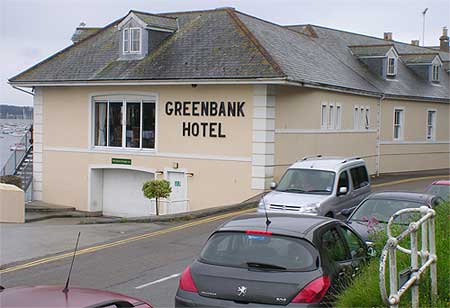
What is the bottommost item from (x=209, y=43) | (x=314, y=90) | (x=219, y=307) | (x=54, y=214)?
(x=54, y=214)

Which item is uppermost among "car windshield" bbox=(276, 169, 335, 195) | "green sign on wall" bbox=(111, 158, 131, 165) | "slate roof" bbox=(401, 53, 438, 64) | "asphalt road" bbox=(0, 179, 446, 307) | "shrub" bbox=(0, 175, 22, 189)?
"slate roof" bbox=(401, 53, 438, 64)

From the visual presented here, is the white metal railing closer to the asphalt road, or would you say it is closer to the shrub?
the asphalt road

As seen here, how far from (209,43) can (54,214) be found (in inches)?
347

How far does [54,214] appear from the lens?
87.7 ft

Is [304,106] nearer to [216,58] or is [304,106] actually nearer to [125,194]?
[216,58]

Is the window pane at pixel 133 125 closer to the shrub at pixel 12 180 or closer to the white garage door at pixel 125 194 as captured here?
the white garage door at pixel 125 194

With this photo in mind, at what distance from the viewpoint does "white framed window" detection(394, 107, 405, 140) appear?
116 feet

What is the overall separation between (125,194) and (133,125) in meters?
2.89

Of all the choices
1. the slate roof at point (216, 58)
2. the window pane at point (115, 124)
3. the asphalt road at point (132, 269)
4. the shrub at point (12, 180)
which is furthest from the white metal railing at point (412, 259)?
the shrub at point (12, 180)

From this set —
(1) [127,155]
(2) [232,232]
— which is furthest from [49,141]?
(2) [232,232]

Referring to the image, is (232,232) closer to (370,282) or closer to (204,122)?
(370,282)

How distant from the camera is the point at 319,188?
1770 centimetres

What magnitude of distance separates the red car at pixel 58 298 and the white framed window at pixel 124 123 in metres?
21.8

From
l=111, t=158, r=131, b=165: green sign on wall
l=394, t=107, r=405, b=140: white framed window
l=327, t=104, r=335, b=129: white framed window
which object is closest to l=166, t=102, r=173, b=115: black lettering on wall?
l=111, t=158, r=131, b=165: green sign on wall
